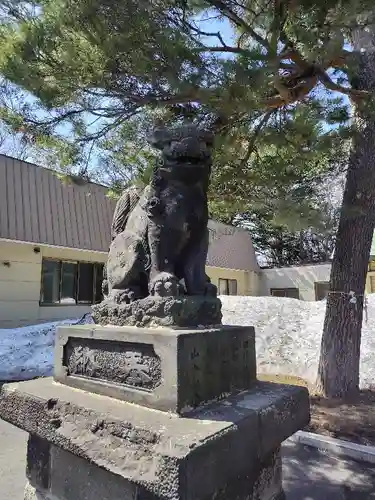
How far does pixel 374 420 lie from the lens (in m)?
3.54

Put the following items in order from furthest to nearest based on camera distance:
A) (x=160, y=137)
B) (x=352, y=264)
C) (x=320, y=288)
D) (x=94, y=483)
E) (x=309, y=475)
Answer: (x=320, y=288), (x=352, y=264), (x=309, y=475), (x=160, y=137), (x=94, y=483)

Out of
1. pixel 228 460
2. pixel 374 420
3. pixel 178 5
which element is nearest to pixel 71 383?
pixel 228 460

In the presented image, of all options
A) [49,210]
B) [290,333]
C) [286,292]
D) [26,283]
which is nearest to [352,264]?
[290,333]

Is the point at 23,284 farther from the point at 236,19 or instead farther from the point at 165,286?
the point at 165,286

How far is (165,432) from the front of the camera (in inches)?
56.0

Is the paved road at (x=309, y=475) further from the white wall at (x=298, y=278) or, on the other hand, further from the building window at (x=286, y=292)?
the building window at (x=286, y=292)

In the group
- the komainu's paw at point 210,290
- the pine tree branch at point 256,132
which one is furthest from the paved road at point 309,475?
the pine tree branch at point 256,132

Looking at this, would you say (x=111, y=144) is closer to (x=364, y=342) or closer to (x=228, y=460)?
(x=228, y=460)

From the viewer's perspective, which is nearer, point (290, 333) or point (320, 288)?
point (290, 333)

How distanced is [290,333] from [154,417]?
190 inches

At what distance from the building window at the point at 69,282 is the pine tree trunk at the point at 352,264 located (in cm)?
608

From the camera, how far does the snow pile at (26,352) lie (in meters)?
5.46

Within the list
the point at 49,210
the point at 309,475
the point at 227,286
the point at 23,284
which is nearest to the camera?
the point at 309,475

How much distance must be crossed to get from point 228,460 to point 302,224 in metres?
2.81
